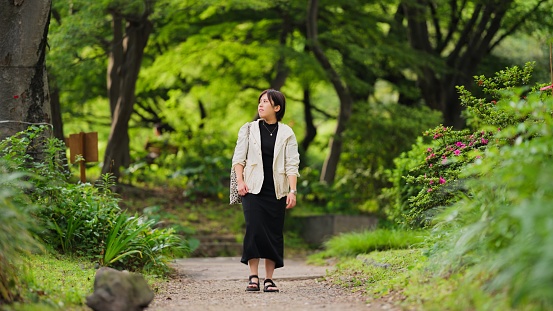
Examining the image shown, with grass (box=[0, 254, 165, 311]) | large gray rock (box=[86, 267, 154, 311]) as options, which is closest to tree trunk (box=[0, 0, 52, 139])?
grass (box=[0, 254, 165, 311])

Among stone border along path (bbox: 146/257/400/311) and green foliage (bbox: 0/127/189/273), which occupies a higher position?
green foliage (bbox: 0/127/189/273)

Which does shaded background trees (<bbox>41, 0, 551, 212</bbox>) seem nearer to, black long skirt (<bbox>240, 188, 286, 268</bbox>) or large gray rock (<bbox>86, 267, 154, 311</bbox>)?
black long skirt (<bbox>240, 188, 286, 268</bbox>)

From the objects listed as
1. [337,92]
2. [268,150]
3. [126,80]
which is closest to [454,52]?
[337,92]

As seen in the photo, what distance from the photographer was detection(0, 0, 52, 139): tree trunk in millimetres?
8766

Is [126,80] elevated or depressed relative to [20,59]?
elevated

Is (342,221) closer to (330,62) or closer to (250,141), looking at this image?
(330,62)

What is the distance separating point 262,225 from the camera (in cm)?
736

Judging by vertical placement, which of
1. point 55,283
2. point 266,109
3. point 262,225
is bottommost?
point 55,283

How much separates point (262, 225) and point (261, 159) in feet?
1.94

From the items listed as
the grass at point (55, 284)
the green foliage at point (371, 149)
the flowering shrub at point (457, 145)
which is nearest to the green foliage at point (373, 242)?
the flowering shrub at point (457, 145)

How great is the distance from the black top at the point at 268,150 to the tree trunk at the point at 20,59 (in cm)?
280

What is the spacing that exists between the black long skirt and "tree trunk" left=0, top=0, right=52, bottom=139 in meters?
2.90

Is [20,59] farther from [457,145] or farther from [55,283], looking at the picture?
[457,145]

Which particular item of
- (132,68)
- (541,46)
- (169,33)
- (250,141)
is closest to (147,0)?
(132,68)
